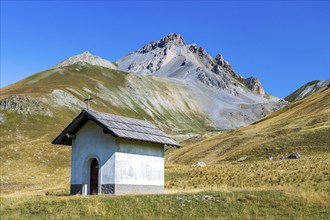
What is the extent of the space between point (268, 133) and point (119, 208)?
62.5 metres

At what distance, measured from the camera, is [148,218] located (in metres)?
22.7

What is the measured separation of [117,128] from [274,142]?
1771 inches

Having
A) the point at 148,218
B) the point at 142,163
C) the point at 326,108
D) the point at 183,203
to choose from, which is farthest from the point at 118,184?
the point at 326,108

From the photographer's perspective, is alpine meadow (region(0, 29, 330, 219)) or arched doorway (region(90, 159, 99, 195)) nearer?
alpine meadow (region(0, 29, 330, 219))

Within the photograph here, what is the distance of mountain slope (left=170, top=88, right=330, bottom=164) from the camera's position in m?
67.4

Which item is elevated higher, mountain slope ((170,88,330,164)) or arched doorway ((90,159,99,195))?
mountain slope ((170,88,330,164))

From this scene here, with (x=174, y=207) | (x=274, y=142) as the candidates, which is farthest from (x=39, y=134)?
(x=174, y=207)

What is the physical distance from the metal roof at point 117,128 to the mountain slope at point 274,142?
106 ft

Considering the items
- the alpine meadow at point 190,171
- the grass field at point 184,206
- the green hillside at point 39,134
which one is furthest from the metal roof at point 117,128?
the green hillside at point 39,134

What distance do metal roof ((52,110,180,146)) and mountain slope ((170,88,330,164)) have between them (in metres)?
32.3

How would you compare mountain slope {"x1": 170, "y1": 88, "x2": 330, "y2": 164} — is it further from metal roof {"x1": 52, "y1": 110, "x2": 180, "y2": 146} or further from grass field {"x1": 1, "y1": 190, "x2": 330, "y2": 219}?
grass field {"x1": 1, "y1": 190, "x2": 330, "y2": 219}

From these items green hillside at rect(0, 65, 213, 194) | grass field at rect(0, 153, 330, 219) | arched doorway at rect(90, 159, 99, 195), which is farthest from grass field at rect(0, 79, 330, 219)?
arched doorway at rect(90, 159, 99, 195)

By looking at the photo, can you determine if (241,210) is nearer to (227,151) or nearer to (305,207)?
(305,207)

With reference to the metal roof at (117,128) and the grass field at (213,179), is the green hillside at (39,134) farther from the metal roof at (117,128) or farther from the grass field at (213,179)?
the metal roof at (117,128)
